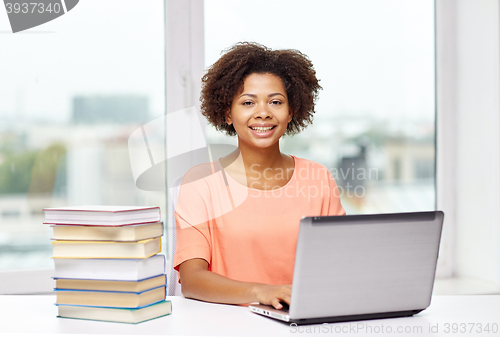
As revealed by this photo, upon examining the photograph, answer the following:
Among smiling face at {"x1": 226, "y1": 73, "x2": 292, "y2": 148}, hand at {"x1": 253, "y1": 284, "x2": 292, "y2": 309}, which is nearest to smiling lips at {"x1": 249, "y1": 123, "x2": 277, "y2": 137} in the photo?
smiling face at {"x1": 226, "y1": 73, "x2": 292, "y2": 148}

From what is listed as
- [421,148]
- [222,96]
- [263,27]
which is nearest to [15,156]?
[222,96]

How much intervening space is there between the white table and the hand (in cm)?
4

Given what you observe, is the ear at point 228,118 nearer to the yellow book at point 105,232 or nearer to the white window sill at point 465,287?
the yellow book at point 105,232

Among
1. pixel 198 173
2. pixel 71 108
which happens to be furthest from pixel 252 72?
pixel 71 108

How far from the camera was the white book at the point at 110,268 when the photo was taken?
964 mm

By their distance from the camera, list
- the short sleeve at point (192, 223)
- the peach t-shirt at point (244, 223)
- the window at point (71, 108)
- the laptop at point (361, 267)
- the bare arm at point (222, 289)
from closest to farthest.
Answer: the laptop at point (361, 267)
the bare arm at point (222, 289)
the short sleeve at point (192, 223)
the peach t-shirt at point (244, 223)
the window at point (71, 108)

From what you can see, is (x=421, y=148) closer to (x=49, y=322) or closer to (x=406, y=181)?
(x=406, y=181)

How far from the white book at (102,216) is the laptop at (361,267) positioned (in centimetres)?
32

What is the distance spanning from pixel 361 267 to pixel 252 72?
927 mm

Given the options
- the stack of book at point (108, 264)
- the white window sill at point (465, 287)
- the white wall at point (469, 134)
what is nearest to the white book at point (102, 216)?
the stack of book at point (108, 264)

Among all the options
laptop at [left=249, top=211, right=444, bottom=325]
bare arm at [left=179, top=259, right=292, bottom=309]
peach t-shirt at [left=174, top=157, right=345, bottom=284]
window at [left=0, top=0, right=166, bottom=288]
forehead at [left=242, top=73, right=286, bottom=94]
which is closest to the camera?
laptop at [left=249, top=211, right=444, bottom=325]

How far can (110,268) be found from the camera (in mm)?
975

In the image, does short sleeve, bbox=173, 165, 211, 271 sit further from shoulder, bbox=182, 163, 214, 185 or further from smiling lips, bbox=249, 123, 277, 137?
smiling lips, bbox=249, 123, 277, 137

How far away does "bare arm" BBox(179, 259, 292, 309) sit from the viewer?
39.8 inches
